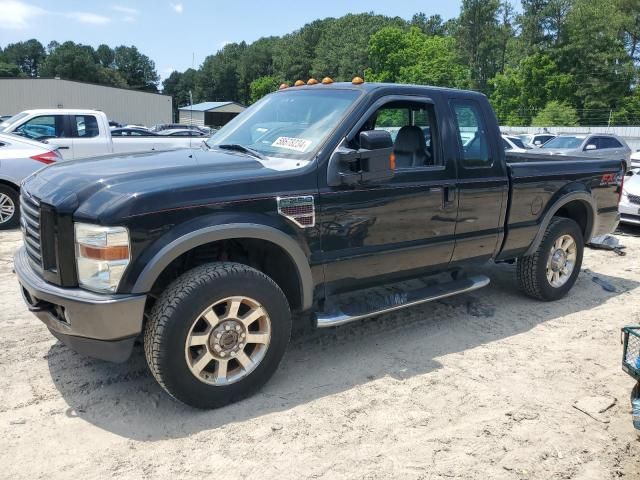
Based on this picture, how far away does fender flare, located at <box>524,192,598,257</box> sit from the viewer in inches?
209

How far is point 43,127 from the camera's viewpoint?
394 inches

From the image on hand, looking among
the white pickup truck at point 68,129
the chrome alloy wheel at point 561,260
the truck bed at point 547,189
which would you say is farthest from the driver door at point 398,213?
the white pickup truck at point 68,129

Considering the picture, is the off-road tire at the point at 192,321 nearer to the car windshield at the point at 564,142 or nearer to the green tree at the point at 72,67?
the car windshield at the point at 564,142

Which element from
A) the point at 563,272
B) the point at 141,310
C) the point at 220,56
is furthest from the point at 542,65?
the point at 220,56

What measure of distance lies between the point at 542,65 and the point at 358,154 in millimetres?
58864

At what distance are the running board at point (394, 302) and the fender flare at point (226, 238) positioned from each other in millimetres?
196

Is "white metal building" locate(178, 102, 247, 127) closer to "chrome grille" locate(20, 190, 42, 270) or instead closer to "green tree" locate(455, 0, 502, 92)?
"green tree" locate(455, 0, 502, 92)

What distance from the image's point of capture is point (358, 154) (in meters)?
3.67

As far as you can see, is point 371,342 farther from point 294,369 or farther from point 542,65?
point 542,65

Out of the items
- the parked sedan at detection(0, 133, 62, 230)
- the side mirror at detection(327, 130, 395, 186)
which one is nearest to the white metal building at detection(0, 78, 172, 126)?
the parked sedan at detection(0, 133, 62, 230)

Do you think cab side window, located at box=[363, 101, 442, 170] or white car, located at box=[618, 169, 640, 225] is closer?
cab side window, located at box=[363, 101, 442, 170]

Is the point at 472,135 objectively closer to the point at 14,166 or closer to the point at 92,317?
the point at 92,317

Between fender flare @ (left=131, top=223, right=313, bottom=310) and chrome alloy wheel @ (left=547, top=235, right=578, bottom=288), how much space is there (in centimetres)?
303

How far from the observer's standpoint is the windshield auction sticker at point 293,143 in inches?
152
